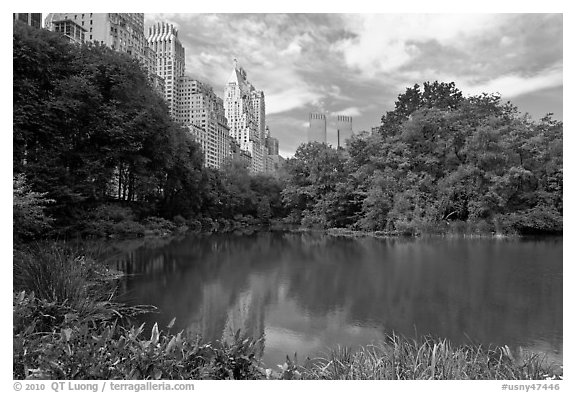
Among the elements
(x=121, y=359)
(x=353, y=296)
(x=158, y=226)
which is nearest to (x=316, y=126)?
(x=353, y=296)

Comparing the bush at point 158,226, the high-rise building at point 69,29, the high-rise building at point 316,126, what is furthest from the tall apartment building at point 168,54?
the bush at point 158,226

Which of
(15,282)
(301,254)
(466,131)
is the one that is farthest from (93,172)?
(466,131)

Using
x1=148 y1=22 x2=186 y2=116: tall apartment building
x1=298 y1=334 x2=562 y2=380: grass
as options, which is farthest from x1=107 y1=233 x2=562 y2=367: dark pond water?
x1=148 y1=22 x2=186 y2=116: tall apartment building

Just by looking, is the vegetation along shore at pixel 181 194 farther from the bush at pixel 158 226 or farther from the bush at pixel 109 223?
the bush at pixel 158 226

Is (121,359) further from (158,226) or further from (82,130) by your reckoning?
(158,226)

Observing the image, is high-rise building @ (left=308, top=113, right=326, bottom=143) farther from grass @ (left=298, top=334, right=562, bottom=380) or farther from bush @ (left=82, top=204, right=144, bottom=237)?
bush @ (left=82, top=204, right=144, bottom=237)

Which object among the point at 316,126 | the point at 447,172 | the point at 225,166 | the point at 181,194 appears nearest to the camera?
the point at 316,126
